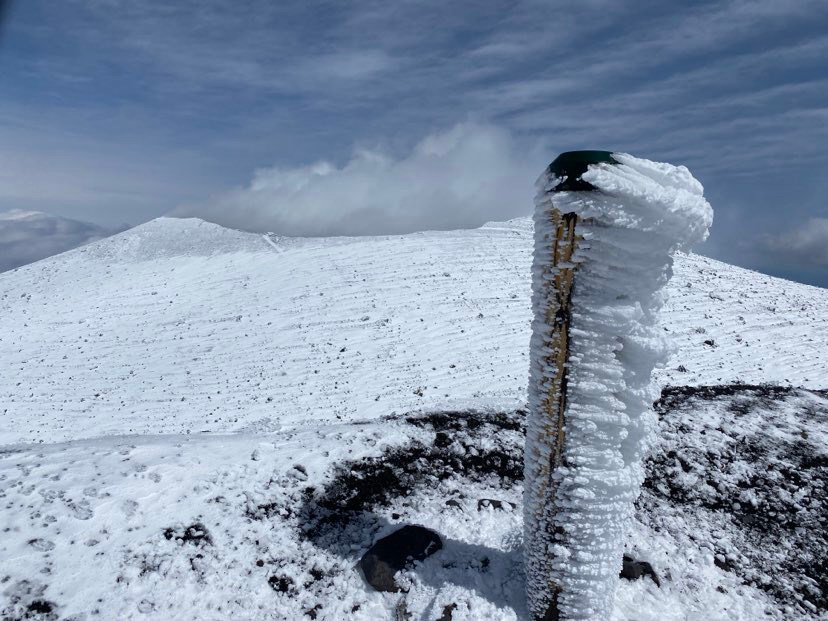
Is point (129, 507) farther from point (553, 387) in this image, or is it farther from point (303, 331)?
point (303, 331)

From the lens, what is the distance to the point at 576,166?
4.18 metres

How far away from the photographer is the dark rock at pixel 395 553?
556cm

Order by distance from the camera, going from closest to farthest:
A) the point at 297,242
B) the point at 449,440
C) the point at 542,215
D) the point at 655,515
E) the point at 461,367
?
the point at 542,215 → the point at 655,515 → the point at 449,440 → the point at 461,367 → the point at 297,242

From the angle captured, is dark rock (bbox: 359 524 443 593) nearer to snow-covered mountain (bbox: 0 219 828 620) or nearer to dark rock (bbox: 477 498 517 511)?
snow-covered mountain (bbox: 0 219 828 620)

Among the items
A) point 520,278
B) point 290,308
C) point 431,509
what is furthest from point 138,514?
point 520,278

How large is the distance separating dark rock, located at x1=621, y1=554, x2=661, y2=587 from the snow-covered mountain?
5.7 inches

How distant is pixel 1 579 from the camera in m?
5.07

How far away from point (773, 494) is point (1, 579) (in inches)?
391

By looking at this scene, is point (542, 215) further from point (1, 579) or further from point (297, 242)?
point (297, 242)

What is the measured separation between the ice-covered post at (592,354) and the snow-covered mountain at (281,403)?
0.98 m

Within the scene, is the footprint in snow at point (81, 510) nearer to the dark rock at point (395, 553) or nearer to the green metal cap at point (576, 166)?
the dark rock at point (395, 553)

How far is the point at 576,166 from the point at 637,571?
189 inches

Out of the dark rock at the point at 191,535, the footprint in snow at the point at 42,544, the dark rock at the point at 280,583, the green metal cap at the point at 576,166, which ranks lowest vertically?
the dark rock at the point at 280,583

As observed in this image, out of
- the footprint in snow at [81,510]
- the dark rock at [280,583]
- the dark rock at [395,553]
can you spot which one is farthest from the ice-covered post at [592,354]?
the footprint in snow at [81,510]
